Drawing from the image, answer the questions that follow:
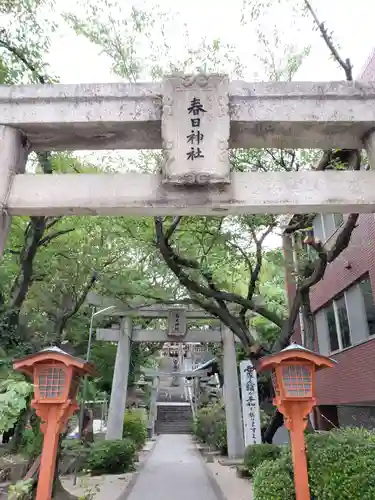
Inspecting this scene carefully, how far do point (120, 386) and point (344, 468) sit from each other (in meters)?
11.3

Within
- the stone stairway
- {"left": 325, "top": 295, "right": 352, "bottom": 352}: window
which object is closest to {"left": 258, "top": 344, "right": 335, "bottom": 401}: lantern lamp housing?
{"left": 325, "top": 295, "right": 352, "bottom": 352}: window

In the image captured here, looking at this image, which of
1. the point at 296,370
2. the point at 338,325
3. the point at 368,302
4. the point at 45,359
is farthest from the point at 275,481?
the point at 338,325

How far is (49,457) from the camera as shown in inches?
226

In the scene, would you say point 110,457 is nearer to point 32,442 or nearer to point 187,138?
point 32,442

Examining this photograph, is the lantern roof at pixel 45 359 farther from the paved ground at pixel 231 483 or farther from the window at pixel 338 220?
the window at pixel 338 220

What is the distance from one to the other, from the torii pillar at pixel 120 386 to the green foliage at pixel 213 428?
15.7 feet

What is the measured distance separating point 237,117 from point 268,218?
579cm

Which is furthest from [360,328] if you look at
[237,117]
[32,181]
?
[32,181]

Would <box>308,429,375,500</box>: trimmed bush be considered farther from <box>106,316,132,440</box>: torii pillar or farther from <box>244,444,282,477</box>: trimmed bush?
<box>106,316,132,440</box>: torii pillar

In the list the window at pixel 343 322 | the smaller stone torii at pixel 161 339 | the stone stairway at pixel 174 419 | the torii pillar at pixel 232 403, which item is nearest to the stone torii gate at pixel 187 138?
the window at pixel 343 322

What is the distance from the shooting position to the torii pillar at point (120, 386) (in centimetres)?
1512

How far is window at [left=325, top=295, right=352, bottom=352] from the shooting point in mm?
12788

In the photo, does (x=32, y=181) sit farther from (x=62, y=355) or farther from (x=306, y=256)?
(x=306, y=256)

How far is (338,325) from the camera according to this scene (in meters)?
13.4
